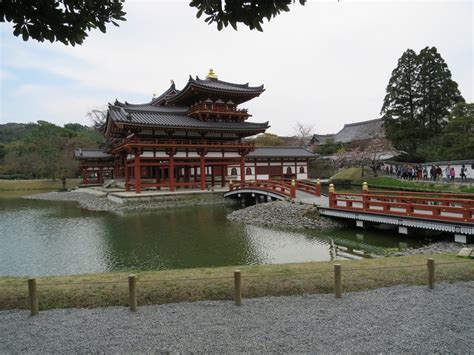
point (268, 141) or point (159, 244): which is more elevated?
point (268, 141)

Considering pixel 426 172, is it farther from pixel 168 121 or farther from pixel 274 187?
pixel 168 121

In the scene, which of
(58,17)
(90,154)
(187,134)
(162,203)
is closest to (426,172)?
(187,134)

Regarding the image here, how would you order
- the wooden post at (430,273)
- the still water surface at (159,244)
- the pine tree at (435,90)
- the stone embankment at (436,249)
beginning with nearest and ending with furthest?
1. the wooden post at (430,273)
2. the stone embankment at (436,249)
3. the still water surface at (159,244)
4. the pine tree at (435,90)

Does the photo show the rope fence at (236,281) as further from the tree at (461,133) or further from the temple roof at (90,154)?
the temple roof at (90,154)

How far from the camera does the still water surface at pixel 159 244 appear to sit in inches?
404

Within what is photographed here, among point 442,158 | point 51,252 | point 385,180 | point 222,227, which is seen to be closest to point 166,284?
point 51,252

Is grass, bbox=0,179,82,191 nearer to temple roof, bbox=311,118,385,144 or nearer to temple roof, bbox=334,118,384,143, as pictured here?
temple roof, bbox=311,118,385,144

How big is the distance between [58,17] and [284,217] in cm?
1336

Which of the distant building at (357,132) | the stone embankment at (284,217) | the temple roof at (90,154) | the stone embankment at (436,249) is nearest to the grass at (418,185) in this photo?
the stone embankment at (284,217)

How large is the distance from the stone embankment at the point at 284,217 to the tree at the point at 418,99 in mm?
27903

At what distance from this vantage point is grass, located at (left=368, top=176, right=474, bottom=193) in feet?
76.6

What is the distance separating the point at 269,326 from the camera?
499cm

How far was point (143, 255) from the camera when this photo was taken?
11.1 metres

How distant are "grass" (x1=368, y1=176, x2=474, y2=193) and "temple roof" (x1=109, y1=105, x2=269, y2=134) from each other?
43.9 ft
